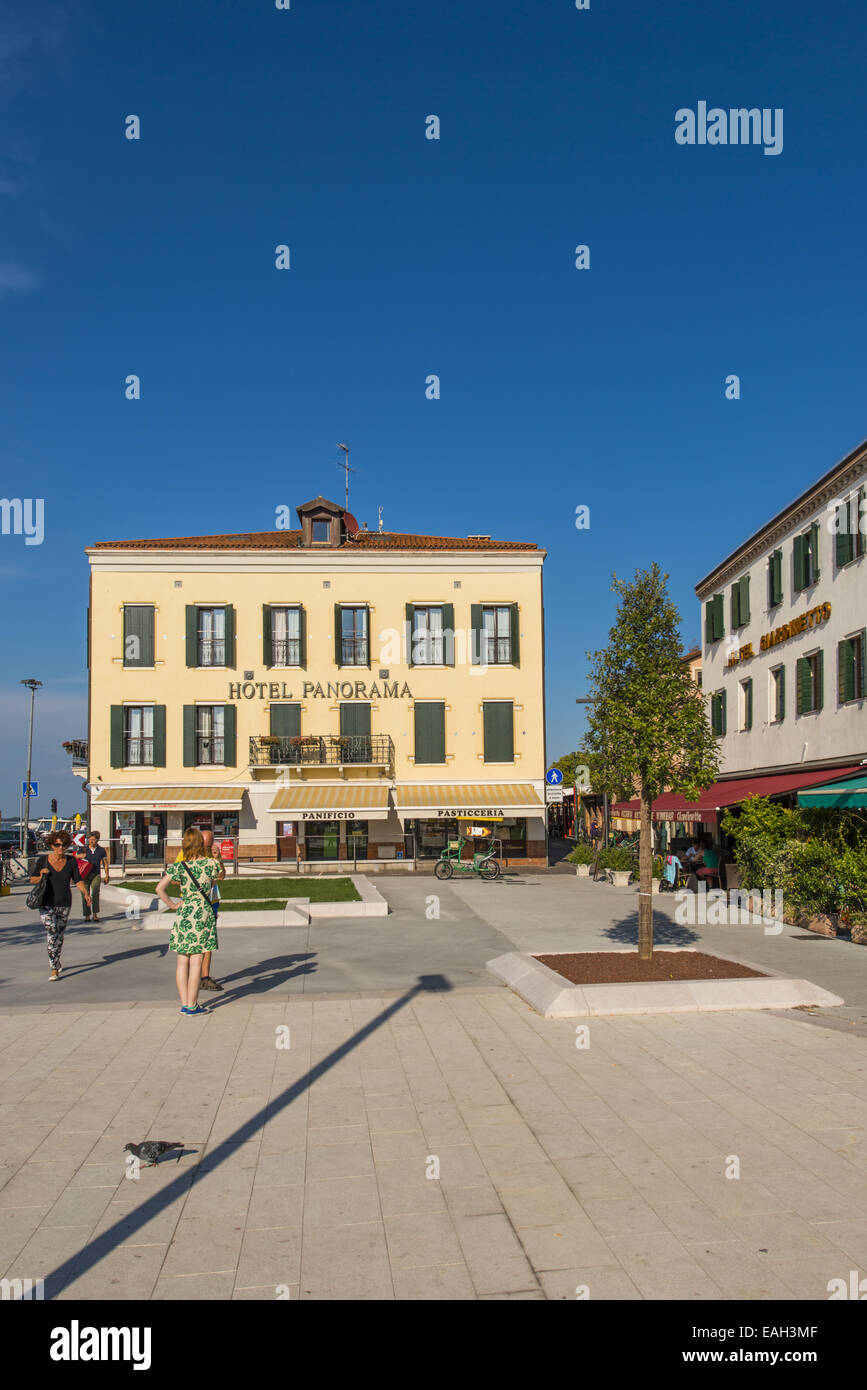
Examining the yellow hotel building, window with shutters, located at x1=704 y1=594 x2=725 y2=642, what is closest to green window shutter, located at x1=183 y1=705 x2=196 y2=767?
the yellow hotel building

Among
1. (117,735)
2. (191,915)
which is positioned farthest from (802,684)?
(117,735)

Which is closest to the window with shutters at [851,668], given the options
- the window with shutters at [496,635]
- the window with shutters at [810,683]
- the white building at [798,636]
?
the white building at [798,636]

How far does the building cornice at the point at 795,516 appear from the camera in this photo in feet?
68.1

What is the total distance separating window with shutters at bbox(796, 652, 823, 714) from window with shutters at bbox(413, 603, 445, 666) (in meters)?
12.7

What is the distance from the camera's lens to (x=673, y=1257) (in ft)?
14.7

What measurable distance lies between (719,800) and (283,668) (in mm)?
15166

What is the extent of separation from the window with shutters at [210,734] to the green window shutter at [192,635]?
163 centimetres

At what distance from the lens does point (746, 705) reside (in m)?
28.9

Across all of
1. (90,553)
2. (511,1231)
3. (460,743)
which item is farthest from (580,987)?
(90,553)

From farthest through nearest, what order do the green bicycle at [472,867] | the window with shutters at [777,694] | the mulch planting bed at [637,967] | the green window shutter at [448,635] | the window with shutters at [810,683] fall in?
1. the green window shutter at [448,635]
2. the green bicycle at [472,867]
3. the window with shutters at [777,694]
4. the window with shutters at [810,683]
5. the mulch planting bed at [637,967]

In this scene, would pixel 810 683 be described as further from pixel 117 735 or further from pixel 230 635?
pixel 117 735

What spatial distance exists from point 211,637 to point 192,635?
2.14 ft

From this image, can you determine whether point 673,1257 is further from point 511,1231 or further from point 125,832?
point 125,832

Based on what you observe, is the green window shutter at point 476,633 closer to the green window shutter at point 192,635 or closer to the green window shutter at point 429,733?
the green window shutter at point 429,733
